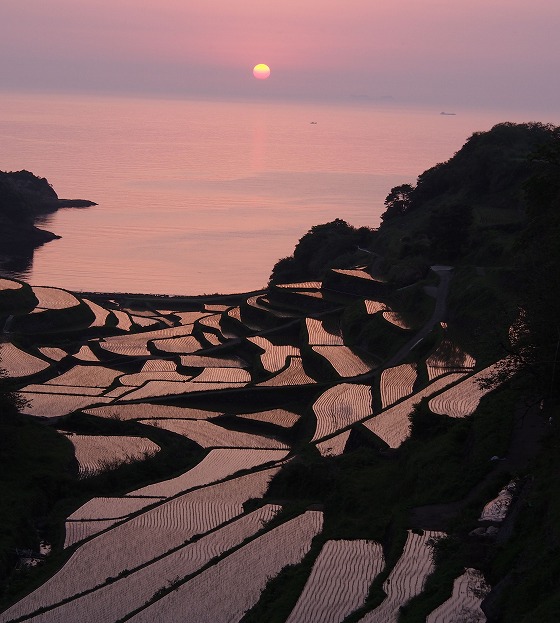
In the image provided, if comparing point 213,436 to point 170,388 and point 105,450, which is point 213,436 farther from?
point 170,388

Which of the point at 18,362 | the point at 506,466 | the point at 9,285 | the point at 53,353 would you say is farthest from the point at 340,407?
the point at 9,285

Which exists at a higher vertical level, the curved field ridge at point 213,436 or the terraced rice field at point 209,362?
the curved field ridge at point 213,436

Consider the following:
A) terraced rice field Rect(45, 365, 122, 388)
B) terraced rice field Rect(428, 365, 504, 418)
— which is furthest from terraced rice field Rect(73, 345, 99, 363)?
terraced rice field Rect(428, 365, 504, 418)

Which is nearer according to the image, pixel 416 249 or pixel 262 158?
pixel 416 249

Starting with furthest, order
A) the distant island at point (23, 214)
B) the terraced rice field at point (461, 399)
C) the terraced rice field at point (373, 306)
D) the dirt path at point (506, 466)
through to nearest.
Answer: the distant island at point (23, 214) → the terraced rice field at point (373, 306) → the terraced rice field at point (461, 399) → the dirt path at point (506, 466)

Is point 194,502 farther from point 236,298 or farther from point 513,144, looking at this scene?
point 513,144

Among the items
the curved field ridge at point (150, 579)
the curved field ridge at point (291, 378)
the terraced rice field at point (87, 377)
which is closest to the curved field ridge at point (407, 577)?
the curved field ridge at point (150, 579)

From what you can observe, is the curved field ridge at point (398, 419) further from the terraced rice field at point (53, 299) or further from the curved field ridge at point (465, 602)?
the terraced rice field at point (53, 299)

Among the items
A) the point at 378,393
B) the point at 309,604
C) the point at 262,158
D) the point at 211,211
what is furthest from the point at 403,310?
the point at 262,158
